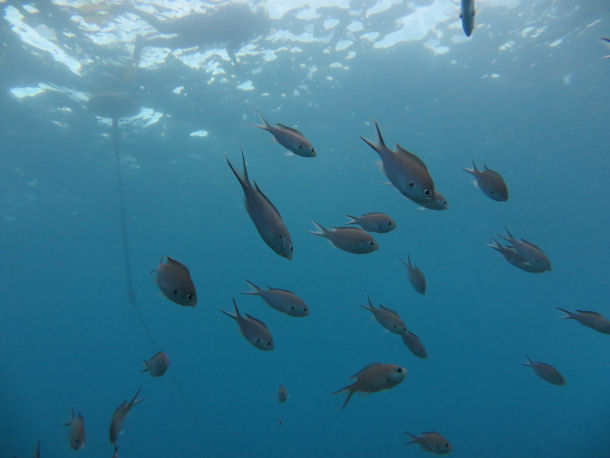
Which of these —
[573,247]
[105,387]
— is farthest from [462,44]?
[105,387]

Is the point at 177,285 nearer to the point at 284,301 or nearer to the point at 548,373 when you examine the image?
the point at 284,301

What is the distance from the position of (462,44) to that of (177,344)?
9445cm

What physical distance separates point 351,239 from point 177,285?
1848 mm

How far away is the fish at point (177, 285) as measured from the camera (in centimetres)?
257

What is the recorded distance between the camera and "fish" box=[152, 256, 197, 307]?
8.43ft

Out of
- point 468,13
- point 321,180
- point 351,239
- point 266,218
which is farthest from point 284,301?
point 321,180

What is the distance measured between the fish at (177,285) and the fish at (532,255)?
3.83 m

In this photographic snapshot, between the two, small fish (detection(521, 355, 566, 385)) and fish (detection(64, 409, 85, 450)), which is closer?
fish (detection(64, 409, 85, 450))

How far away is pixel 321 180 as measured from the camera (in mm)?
30469

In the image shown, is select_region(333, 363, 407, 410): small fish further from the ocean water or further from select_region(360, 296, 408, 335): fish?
the ocean water

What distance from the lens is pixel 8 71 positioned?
15031mm

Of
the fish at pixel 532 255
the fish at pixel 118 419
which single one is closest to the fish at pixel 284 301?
the fish at pixel 118 419

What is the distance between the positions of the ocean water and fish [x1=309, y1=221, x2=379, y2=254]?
4.98ft

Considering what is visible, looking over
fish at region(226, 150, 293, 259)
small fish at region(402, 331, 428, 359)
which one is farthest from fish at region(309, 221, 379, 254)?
small fish at region(402, 331, 428, 359)
